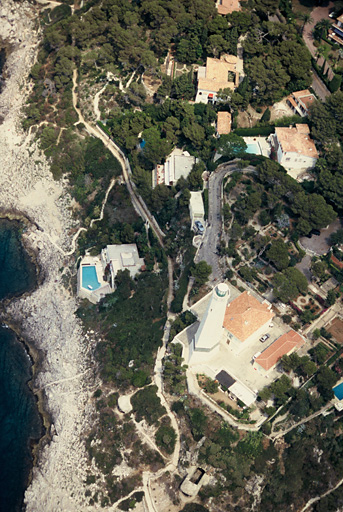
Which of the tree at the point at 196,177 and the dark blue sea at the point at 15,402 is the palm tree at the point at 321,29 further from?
the dark blue sea at the point at 15,402

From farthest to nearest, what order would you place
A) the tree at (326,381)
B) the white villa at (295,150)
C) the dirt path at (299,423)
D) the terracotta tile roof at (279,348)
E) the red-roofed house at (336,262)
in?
1. the white villa at (295,150)
2. the red-roofed house at (336,262)
3. the terracotta tile roof at (279,348)
4. the tree at (326,381)
5. the dirt path at (299,423)

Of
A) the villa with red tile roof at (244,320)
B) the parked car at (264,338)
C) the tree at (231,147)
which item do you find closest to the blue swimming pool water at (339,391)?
the parked car at (264,338)

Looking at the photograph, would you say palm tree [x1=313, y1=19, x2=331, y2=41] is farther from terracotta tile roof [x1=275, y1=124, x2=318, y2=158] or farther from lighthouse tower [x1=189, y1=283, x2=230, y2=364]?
lighthouse tower [x1=189, y1=283, x2=230, y2=364]

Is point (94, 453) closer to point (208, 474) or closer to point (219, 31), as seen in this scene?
point (208, 474)

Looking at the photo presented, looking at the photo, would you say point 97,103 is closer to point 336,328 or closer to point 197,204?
point 197,204

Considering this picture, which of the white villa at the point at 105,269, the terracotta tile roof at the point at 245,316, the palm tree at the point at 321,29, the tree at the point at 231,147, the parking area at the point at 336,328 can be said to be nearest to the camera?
the terracotta tile roof at the point at 245,316

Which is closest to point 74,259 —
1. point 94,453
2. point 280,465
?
point 94,453

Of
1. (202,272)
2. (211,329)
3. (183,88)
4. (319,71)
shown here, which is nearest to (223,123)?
(183,88)
